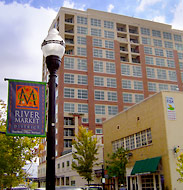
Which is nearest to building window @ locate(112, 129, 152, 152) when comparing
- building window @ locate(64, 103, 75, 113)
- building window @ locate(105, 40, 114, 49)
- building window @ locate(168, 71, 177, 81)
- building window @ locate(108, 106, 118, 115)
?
building window @ locate(64, 103, 75, 113)

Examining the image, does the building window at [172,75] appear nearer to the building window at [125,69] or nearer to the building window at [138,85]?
the building window at [138,85]

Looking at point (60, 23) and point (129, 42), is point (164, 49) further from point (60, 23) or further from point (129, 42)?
point (60, 23)

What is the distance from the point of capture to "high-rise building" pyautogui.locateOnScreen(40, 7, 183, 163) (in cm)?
6650

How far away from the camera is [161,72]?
3056 inches

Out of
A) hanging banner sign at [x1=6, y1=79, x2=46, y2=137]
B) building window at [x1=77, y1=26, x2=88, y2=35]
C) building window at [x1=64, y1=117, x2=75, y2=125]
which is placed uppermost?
building window at [x1=77, y1=26, x2=88, y2=35]

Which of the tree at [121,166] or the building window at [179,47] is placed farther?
the building window at [179,47]

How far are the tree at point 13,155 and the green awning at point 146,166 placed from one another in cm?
1227

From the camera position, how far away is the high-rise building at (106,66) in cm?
6650

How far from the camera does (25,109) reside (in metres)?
7.22

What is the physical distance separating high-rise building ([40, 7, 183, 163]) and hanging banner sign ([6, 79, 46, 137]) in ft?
186

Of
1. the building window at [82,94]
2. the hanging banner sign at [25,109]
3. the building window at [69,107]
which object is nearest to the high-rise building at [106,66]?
the building window at [82,94]

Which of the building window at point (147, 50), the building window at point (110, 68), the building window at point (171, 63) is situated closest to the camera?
the building window at point (110, 68)

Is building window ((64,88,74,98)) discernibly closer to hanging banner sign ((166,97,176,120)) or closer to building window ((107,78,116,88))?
building window ((107,78,116,88))

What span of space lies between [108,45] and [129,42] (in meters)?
6.58
